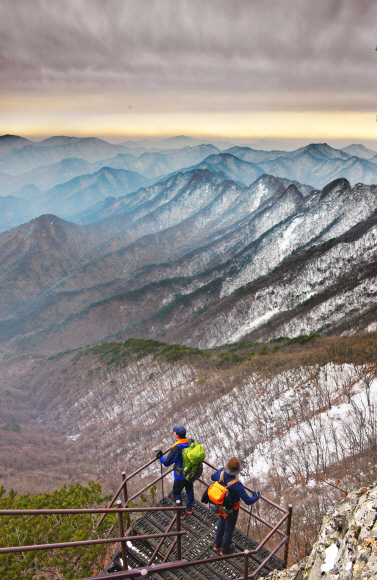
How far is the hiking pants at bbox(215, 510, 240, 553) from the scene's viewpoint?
6895 millimetres

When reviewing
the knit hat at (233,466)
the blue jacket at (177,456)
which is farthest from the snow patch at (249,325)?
the knit hat at (233,466)

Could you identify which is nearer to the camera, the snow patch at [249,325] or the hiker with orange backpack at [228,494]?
the hiker with orange backpack at [228,494]

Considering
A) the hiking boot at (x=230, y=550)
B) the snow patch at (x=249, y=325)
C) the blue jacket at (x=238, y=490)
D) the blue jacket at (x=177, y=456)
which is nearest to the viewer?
the blue jacket at (x=238, y=490)

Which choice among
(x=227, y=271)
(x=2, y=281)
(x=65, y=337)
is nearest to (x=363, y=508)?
(x=227, y=271)

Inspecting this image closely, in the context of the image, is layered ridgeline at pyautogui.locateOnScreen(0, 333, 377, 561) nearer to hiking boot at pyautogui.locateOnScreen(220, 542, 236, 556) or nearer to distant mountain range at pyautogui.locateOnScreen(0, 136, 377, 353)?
hiking boot at pyautogui.locateOnScreen(220, 542, 236, 556)

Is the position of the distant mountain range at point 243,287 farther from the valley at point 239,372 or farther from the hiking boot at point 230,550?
the hiking boot at point 230,550

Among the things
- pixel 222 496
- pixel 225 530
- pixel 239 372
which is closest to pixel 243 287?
pixel 239 372

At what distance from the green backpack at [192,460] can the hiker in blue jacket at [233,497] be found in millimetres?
597

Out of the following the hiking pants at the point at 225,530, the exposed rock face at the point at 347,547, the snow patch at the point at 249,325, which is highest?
the exposed rock face at the point at 347,547

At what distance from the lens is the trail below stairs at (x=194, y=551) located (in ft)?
23.0

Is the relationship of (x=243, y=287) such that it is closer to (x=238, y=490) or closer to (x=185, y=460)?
(x=185, y=460)

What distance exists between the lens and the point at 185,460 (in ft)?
25.0

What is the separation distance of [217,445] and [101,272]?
163 metres

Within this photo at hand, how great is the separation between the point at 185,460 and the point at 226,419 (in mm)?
25277
